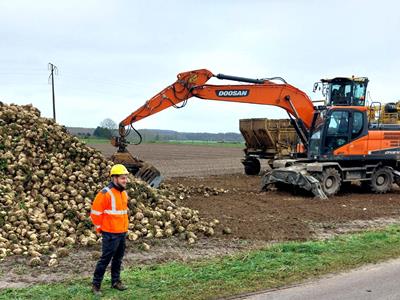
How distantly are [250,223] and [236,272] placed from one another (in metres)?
3.75

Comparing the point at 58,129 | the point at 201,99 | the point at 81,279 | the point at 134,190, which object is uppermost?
the point at 201,99

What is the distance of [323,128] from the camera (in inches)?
592

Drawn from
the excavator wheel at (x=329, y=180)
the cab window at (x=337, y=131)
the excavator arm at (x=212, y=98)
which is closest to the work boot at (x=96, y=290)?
the excavator arm at (x=212, y=98)

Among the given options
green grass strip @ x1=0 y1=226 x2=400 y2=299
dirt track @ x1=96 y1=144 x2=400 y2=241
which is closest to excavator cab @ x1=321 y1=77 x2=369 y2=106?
dirt track @ x1=96 y1=144 x2=400 y2=241

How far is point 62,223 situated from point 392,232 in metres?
6.42

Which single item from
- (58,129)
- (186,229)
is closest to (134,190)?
(186,229)

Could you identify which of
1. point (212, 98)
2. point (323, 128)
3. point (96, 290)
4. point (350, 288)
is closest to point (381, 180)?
point (323, 128)

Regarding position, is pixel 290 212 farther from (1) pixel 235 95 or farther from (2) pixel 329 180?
(1) pixel 235 95

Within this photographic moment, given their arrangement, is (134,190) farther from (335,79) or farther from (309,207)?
(335,79)

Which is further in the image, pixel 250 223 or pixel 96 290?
pixel 250 223

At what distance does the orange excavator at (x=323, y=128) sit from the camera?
47.8 feet

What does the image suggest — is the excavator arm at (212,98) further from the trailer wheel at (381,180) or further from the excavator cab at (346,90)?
the trailer wheel at (381,180)

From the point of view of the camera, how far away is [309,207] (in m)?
12.7

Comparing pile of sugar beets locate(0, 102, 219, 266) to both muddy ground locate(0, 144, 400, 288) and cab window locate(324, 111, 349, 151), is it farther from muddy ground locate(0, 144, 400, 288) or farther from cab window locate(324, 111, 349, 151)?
cab window locate(324, 111, 349, 151)
